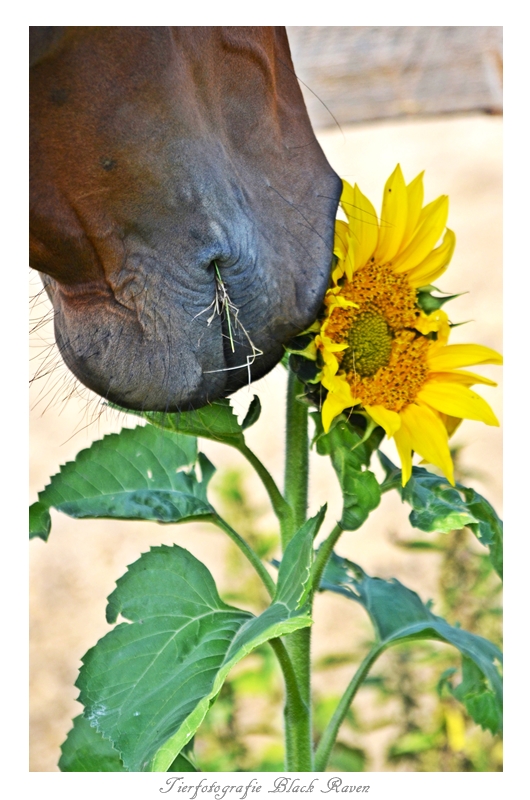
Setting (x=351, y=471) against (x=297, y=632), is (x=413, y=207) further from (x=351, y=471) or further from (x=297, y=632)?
(x=297, y=632)

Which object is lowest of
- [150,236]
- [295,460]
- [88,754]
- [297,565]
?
[88,754]

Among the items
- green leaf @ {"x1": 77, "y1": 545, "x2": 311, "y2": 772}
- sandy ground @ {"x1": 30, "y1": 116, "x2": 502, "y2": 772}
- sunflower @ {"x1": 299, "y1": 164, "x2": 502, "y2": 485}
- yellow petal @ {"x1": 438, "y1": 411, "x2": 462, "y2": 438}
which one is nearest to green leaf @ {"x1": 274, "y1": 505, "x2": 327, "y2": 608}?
green leaf @ {"x1": 77, "y1": 545, "x2": 311, "y2": 772}

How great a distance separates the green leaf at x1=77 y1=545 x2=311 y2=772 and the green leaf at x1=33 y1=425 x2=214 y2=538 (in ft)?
0.19

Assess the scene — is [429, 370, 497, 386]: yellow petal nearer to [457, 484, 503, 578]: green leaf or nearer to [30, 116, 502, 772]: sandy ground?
[457, 484, 503, 578]: green leaf

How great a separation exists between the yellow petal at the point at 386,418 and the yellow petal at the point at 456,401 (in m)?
0.07

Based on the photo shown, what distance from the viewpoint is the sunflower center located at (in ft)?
3.15

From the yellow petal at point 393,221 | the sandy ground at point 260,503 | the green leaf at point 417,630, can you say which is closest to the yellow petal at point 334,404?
the yellow petal at point 393,221

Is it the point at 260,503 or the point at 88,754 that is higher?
the point at 260,503

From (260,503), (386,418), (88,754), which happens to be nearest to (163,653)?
(88,754)

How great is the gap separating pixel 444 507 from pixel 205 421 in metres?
0.29

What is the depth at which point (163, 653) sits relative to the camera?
0.96 metres

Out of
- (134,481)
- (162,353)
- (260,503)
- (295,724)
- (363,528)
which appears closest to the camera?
(162,353)
